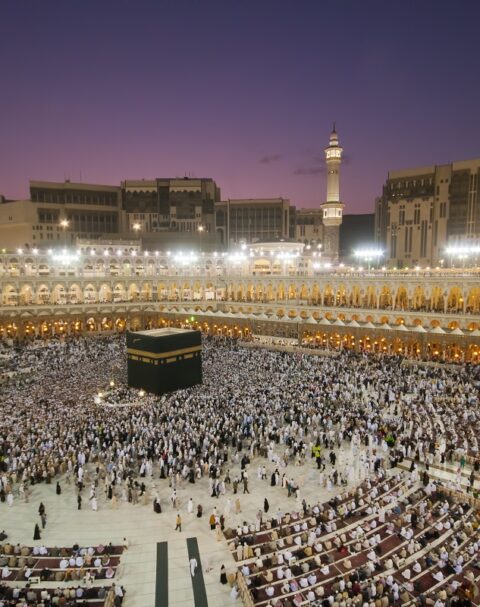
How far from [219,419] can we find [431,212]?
5362 centimetres

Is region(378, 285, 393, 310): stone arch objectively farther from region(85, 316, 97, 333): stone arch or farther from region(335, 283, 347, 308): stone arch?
region(85, 316, 97, 333): stone arch

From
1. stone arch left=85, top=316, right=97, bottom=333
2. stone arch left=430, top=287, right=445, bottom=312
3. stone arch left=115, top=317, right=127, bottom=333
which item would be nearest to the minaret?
stone arch left=430, top=287, right=445, bottom=312

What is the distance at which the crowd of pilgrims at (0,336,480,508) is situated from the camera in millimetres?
13336

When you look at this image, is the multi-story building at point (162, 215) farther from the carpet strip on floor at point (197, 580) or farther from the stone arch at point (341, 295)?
the carpet strip on floor at point (197, 580)

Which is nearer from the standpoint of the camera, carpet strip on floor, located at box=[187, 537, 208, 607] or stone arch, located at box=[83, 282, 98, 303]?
carpet strip on floor, located at box=[187, 537, 208, 607]

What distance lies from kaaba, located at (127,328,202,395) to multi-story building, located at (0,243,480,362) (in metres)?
13.3

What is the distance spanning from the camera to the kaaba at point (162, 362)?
70.2ft

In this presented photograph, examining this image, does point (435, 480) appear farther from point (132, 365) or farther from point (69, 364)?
point (69, 364)

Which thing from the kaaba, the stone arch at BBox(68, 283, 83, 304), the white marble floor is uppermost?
the stone arch at BBox(68, 283, 83, 304)

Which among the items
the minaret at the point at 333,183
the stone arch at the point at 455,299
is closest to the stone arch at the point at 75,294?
the minaret at the point at 333,183

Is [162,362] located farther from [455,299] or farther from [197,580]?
[455,299]

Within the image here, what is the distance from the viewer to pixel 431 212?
5994 cm

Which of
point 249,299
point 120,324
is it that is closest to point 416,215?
point 249,299

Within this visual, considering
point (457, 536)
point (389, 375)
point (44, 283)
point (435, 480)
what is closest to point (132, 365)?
point (389, 375)
